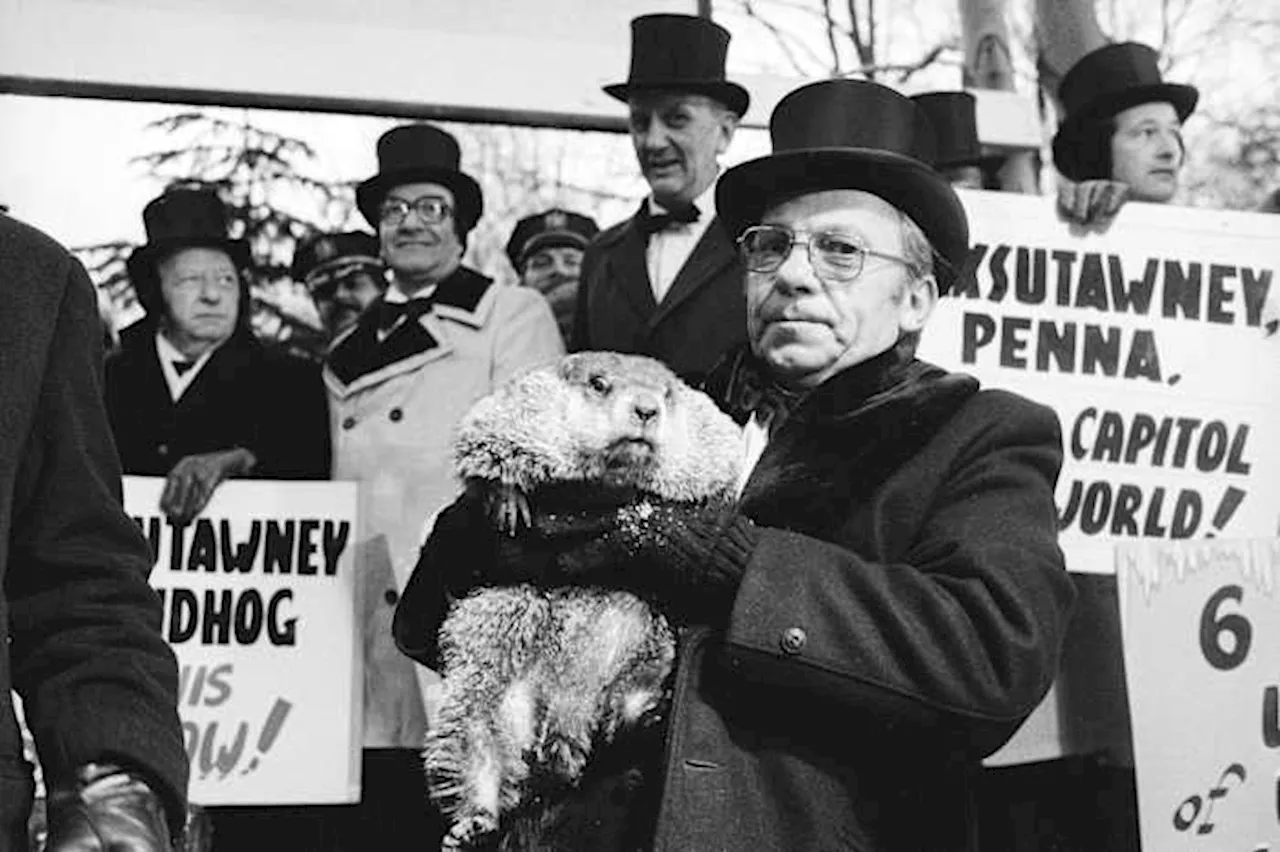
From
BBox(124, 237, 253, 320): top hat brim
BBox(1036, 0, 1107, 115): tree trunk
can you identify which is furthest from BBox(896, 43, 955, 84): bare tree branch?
BBox(124, 237, 253, 320): top hat brim

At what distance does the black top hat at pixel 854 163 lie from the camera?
272 centimetres

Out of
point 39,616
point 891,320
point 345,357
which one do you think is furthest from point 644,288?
point 39,616

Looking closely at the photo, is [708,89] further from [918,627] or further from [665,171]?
[918,627]

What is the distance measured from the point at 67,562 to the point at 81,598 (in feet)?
0.13

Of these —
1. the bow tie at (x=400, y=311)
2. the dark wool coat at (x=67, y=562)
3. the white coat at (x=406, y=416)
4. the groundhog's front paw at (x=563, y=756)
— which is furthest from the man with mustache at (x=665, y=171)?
the dark wool coat at (x=67, y=562)

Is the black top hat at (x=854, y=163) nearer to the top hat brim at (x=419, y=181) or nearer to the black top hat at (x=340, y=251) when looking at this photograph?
the top hat brim at (x=419, y=181)

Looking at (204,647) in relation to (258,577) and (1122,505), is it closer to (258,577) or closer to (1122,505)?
(258,577)

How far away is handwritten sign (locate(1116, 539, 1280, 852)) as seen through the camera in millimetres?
4055

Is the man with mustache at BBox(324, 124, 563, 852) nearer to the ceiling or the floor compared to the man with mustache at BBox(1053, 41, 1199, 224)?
nearer to the floor

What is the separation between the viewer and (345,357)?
4.76m

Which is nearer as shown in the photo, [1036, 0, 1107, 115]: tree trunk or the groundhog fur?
the groundhog fur

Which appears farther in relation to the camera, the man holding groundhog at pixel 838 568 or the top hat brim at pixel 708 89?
the top hat brim at pixel 708 89

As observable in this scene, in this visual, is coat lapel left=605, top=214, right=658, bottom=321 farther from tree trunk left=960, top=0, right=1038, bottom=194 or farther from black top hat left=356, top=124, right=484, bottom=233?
tree trunk left=960, top=0, right=1038, bottom=194

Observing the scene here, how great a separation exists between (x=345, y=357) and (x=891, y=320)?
7.60 ft
